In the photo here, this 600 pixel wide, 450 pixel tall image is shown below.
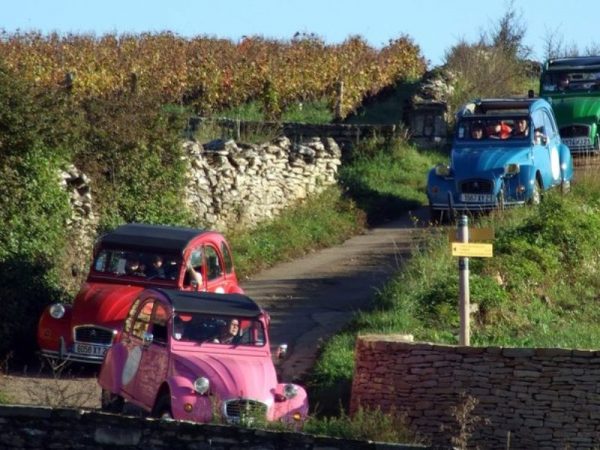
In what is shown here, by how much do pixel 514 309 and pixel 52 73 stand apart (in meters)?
21.6

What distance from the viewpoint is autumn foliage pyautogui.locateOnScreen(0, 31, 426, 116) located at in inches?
1486

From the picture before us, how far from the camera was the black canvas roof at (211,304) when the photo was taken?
567 inches

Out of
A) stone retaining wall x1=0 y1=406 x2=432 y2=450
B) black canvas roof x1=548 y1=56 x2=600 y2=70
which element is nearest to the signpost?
stone retaining wall x1=0 y1=406 x2=432 y2=450

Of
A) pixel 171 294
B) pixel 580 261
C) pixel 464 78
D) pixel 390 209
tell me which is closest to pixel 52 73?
pixel 464 78

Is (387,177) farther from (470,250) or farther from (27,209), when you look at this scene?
(470,250)

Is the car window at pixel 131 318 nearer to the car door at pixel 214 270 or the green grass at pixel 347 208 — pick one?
the car door at pixel 214 270

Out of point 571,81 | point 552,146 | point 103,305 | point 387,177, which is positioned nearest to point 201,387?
point 103,305

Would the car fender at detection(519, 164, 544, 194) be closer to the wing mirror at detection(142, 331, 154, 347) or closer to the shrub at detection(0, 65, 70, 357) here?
the shrub at detection(0, 65, 70, 357)

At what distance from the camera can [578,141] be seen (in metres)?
30.2

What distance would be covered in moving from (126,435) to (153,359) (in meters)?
2.55

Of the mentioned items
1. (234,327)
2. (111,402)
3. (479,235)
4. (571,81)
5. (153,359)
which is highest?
(571,81)

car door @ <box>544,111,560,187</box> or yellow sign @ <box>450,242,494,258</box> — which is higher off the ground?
car door @ <box>544,111,560,187</box>

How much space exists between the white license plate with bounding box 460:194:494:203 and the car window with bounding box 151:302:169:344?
10812 millimetres

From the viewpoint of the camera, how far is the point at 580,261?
65.7 feet
